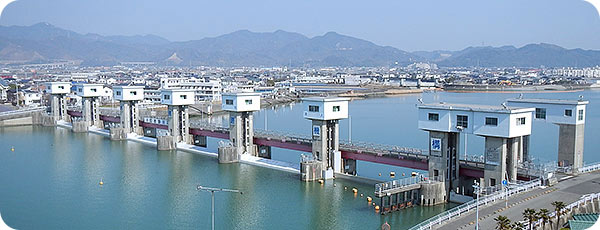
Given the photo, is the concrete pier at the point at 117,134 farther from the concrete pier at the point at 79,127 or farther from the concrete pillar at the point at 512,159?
the concrete pillar at the point at 512,159

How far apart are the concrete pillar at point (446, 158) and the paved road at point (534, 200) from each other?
2.14m

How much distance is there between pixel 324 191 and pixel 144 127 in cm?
1476

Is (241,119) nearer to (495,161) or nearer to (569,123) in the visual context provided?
(495,161)

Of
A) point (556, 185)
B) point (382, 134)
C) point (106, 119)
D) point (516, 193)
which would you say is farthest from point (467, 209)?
point (106, 119)

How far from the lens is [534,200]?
11281mm

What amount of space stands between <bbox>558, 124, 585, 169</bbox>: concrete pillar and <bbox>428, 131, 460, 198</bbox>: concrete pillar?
3.05 m

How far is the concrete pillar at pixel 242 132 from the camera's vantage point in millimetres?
20094

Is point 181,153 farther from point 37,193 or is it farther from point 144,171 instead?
point 37,193

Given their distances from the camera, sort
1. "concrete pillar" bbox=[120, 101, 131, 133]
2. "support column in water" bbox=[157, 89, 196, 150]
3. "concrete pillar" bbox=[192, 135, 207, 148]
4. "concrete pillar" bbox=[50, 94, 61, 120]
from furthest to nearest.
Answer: "concrete pillar" bbox=[50, 94, 61, 120] → "concrete pillar" bbox=[120, 101, 131, 133] → "concrete pillar" bbox=[192, 135, 207, 148] → "support column in water" bbox=[157, 89, 196, 150]

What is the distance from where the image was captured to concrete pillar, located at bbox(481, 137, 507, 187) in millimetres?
12602

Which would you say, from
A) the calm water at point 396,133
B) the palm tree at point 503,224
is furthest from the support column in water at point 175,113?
the palm tree at point 503,224

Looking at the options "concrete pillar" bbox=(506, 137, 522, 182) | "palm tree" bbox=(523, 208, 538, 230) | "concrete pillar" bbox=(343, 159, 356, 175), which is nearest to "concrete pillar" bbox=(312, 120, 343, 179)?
"concrete pillar" bbox=(343, 159, 356, 175)

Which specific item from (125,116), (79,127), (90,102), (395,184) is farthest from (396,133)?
(79,127)

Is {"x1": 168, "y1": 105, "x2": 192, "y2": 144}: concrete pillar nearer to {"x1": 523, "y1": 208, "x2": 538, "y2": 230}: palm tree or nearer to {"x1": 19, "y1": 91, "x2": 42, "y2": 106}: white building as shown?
{"x1": 523, "y1": 208, "x2": 538, "y2": 230}: palm tree
